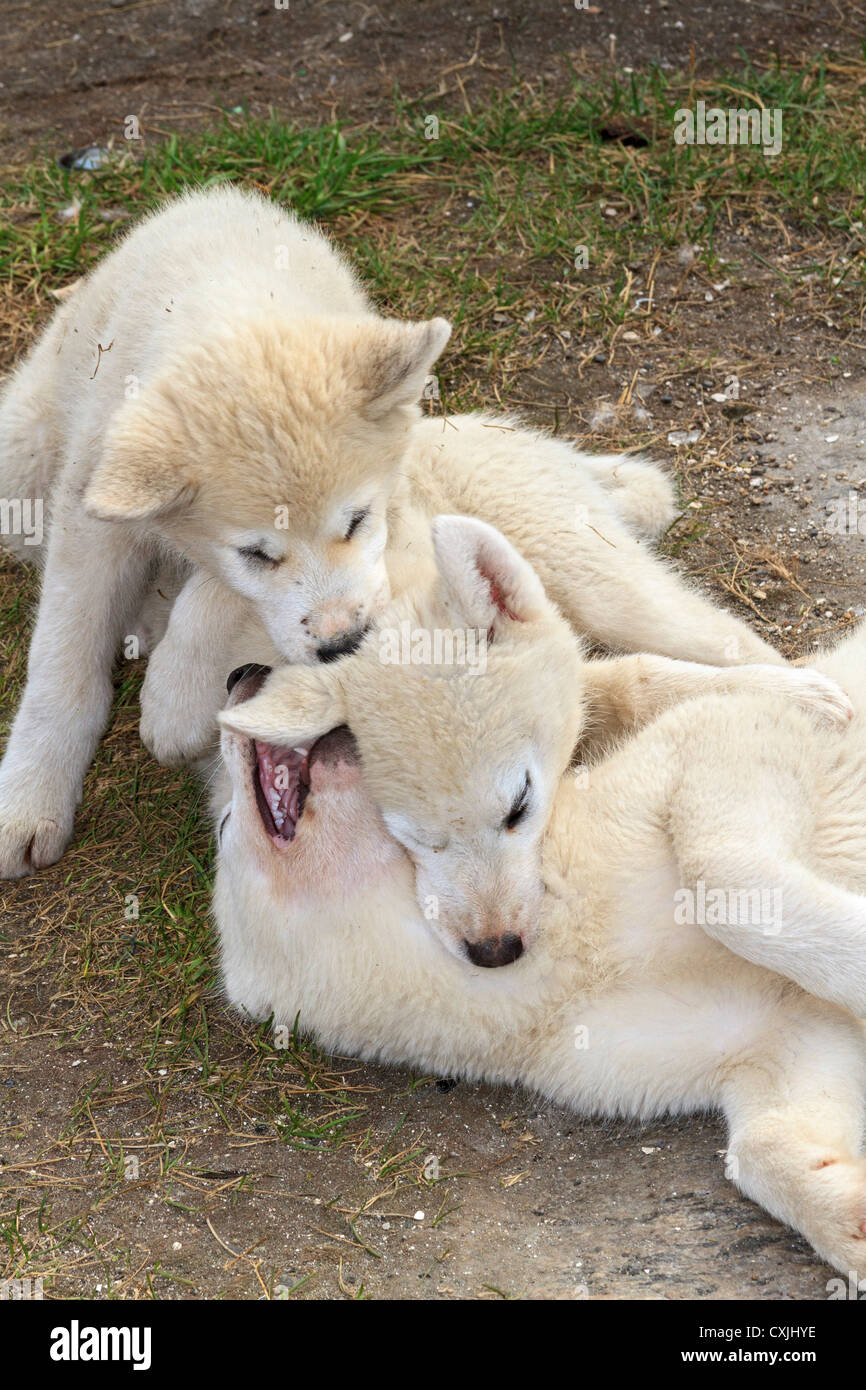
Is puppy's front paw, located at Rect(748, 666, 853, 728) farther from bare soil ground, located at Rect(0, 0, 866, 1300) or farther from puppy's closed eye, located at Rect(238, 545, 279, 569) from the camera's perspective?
puppy's closed eye, located at Rect(238, 545, 279, 569)

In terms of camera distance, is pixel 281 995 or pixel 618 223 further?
pixel 618 223

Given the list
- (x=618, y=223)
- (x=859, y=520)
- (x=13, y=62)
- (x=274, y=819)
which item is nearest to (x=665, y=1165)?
(x=274, y=819)

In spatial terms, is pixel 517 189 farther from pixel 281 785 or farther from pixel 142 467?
pixel 281 785

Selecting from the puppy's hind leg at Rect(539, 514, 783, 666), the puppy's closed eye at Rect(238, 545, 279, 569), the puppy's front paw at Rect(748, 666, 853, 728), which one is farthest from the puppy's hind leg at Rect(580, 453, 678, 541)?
the puppy's closed eye at Rect(238, 545, 279, 569)

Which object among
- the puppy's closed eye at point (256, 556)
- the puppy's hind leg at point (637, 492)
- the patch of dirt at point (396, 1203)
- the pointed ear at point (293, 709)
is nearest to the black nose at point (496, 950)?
the patch of dirt at point (396, 1203)

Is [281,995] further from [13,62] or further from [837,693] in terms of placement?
[13,62]

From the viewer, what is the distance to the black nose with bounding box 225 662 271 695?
3730mm

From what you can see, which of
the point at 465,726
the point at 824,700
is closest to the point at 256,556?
the point at 465,726

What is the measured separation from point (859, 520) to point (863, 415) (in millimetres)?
582

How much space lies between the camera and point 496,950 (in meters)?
3.23

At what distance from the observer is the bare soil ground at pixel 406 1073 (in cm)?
312

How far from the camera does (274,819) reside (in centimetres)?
352

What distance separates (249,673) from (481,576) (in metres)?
0.70

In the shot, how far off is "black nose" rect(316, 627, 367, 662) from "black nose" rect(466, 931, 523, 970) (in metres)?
0.81
